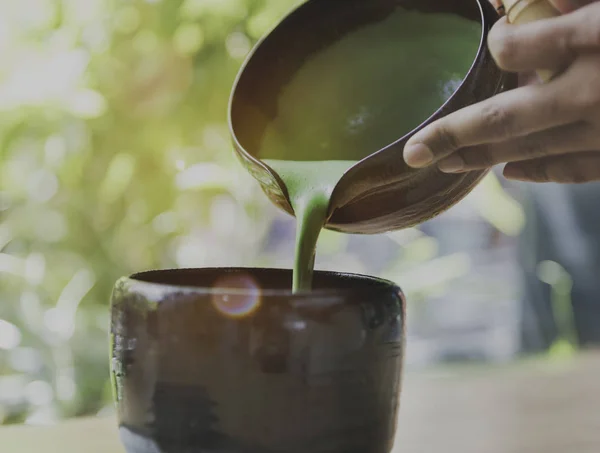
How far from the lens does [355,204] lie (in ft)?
1.97

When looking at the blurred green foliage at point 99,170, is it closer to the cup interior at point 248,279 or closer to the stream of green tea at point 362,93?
the stream of green tea at point 362,93

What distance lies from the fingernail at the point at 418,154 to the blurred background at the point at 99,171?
65 centimetres

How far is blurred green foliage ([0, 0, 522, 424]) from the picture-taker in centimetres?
113

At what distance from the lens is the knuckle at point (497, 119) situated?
1.61ft

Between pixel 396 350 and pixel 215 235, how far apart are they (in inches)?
31.3

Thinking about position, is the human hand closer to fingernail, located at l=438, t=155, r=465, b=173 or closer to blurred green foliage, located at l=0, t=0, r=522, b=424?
fingernail, located at l=438, t=155, r=465, b=173

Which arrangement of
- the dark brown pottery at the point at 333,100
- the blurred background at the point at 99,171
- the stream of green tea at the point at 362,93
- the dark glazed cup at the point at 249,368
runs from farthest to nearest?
the blurred background at the point at 99,171 < the stream of green tea at the point at 362,93 < the dark brown pottery at the point at 333,100 < the dark glazed cup at the point at 249,368

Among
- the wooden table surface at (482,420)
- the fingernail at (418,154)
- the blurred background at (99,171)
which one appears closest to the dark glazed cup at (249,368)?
the fingernail at (418,154)

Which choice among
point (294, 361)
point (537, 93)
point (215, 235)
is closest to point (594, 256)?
point (215, 235)

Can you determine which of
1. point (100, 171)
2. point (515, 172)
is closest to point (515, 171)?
point (515, 172)

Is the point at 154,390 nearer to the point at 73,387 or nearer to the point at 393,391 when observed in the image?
the point at 393,391

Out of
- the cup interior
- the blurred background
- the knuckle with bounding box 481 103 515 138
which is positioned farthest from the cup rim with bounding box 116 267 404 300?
the blurred background

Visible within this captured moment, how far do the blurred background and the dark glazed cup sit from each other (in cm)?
66

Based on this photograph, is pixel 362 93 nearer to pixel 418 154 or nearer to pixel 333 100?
pixel 333 100
